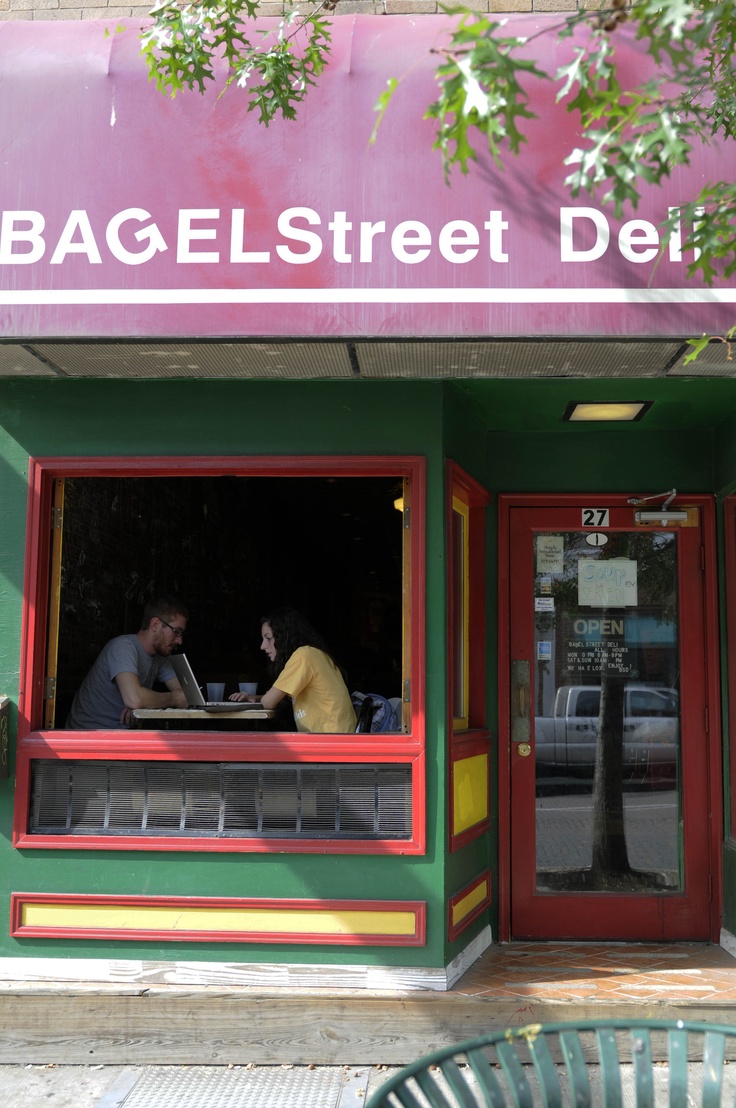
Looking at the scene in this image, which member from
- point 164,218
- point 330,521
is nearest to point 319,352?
point 164,218

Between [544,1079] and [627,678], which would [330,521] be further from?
[544,1079]

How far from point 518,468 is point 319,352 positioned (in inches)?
73.8

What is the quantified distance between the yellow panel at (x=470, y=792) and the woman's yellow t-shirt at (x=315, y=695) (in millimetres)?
598

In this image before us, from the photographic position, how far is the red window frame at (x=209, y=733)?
4.88 meters

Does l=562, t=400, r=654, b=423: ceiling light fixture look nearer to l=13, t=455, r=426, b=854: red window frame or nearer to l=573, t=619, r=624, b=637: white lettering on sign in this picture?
l=13, t=455, r=426, b=854: red window frame

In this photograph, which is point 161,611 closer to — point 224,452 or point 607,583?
point 224,452

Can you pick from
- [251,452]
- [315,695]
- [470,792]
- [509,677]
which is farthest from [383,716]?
[251,452]

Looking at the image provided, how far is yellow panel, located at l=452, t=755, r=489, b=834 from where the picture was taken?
17.0 feet

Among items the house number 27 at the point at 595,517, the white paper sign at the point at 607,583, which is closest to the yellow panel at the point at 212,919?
the white paper sign at the point at 607,583

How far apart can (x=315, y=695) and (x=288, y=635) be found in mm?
530

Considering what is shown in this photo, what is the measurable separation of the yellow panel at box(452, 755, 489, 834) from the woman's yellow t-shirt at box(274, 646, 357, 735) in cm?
60

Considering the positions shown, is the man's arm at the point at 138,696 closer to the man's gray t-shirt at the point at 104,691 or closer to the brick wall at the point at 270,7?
the man's gray t-shirt at the point at 104,691

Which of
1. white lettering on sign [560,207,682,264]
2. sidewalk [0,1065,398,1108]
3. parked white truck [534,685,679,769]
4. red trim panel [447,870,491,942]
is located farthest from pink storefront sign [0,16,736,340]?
sidewalk [0,1065,398,1108]

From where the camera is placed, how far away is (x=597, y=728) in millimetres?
5895
